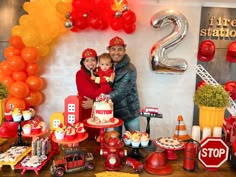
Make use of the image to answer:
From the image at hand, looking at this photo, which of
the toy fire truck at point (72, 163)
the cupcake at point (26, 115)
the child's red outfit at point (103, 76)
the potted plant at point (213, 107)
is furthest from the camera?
the child's red outfit at point (103, 76)

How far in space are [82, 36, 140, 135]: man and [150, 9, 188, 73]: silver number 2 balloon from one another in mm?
791

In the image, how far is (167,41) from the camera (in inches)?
142

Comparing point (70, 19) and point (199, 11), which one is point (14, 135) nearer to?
point (70, 19)

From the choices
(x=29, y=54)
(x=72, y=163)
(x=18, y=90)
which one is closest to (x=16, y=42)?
(x=29, y=54)

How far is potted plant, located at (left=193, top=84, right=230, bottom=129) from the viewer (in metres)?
2.16

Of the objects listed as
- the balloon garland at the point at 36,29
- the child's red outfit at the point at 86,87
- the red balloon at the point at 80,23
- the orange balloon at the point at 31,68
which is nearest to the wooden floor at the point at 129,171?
the child's red outfit at the point at 86,87

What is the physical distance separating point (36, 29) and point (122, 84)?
4.45 ft

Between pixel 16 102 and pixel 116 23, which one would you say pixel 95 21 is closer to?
pixel 116 23

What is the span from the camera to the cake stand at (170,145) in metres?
1.89

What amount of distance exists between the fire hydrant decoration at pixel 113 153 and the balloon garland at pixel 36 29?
5.41ft

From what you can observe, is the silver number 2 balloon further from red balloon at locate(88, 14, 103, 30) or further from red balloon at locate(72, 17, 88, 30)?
red balloon at locate(72, 17, 88, 30)

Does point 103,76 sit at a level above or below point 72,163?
above

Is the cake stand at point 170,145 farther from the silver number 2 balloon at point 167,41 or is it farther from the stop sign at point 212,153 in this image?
the silver number 2 balloon at point 167,41

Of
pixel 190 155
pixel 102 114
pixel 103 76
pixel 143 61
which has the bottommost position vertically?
pixel 190 155
